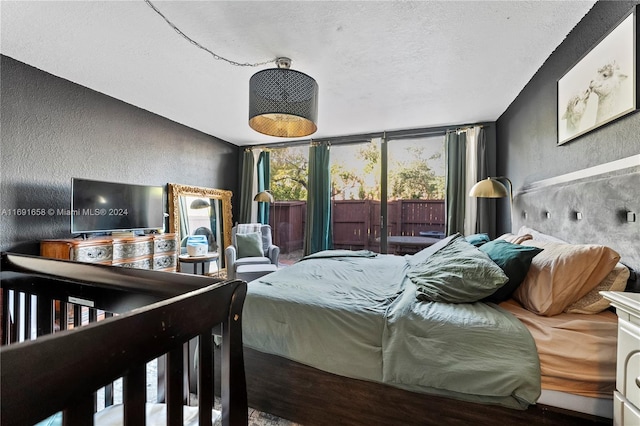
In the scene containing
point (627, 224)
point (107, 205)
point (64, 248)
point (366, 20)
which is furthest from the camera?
point (107, 205)

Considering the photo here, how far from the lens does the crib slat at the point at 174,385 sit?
57cm

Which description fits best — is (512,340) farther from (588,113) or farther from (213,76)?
(213,76)

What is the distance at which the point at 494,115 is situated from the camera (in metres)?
3.54

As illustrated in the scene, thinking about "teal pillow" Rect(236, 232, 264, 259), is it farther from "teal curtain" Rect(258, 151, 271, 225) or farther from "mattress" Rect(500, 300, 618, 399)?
"mattress" Rect(500, 300, 618, 399)

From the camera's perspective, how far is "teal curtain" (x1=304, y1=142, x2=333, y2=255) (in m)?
4.56

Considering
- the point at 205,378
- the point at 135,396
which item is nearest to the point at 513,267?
the point at 205,378

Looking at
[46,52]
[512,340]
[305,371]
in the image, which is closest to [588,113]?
[512,340]

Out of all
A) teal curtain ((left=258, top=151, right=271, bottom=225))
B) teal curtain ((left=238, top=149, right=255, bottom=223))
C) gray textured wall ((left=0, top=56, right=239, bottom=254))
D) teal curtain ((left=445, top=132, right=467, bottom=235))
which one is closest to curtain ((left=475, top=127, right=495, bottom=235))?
teal curtain ((left=445, top=132, right=467, bottom=235))

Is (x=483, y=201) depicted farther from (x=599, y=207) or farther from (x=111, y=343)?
(x=111, y=343)

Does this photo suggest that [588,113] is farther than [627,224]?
Yes

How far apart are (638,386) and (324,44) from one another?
238 centimetres

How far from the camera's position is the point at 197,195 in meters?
4.34

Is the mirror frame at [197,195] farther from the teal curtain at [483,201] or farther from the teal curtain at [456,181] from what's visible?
the teal curtain at [483,201]

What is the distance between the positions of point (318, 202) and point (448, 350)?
351 cm
